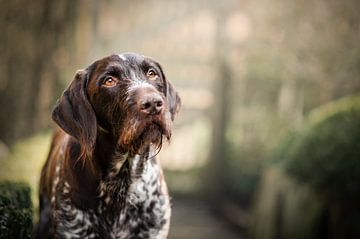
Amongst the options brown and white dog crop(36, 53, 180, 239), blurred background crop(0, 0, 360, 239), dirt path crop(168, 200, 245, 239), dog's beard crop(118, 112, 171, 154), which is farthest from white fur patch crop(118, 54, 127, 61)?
dirt path crop(168, 200, 245, 239)

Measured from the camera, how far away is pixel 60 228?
366 cm

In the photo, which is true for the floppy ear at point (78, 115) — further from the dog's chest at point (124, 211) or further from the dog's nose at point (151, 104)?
the dog's nose at point (151, 104)

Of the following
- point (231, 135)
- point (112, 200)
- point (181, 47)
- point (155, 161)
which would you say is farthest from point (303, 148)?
point (181, 47)

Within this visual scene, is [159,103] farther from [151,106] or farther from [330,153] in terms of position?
[330,153]

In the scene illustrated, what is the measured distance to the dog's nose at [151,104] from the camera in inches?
125

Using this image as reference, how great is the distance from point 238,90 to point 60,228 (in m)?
6.84

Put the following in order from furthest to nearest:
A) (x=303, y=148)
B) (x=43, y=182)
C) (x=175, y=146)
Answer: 1. (x=175, y=146)
2. (x=303, y=148)
3. (x=43, y=182)

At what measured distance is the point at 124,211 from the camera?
3.69 meters

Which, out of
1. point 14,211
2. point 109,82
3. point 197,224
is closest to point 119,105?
point 109,82

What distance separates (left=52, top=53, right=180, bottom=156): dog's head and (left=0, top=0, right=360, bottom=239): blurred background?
9.39ft

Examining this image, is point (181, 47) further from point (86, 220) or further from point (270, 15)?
point (86, 220)

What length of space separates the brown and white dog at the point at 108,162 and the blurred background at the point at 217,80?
108 inches

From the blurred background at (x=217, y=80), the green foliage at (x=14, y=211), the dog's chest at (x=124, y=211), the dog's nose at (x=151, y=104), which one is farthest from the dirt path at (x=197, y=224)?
the dog's nose at (x=151, y=104)

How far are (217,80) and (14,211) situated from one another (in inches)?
270
